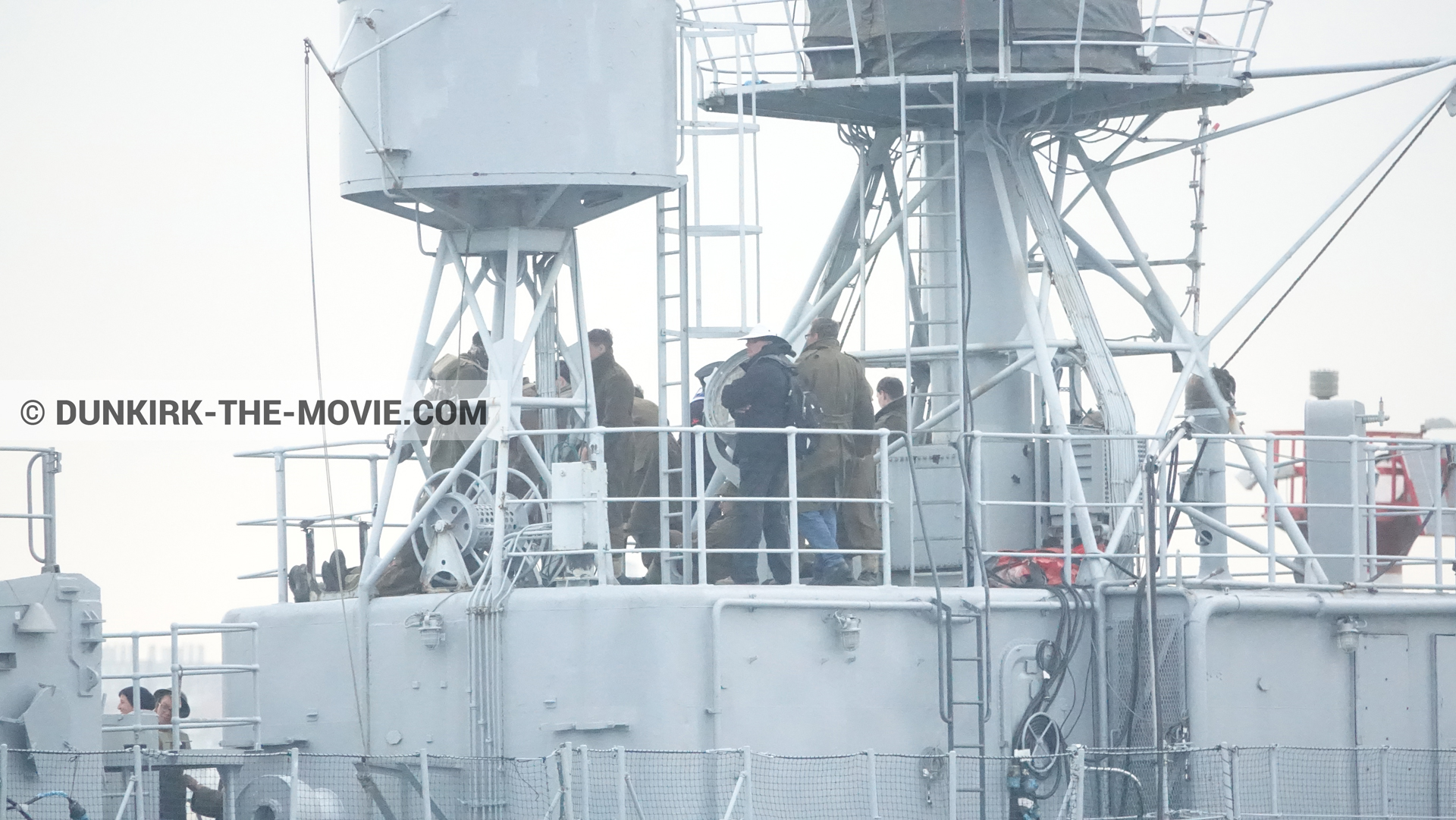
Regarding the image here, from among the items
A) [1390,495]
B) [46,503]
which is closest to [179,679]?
[46,503]

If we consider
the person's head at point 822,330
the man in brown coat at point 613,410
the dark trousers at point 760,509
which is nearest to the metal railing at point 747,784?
the dark trousers at point 760,509

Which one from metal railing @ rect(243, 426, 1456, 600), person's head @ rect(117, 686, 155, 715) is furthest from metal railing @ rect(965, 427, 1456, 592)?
person's head @ rect(117, 686, 155, 715)

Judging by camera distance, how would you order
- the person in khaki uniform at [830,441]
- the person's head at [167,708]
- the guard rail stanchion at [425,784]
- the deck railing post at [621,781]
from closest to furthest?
the deck railing post at [621,781]
the guard rail stanchion at [425,784]
the person in khaki uniform at [830,441]
the person's head at [167,708]

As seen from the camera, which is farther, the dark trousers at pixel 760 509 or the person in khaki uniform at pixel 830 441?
the person in khaki uniform at pixel 830 441

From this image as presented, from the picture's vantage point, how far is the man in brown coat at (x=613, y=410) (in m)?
19.1

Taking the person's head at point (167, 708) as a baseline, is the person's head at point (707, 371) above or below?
above

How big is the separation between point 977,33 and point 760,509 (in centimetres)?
516

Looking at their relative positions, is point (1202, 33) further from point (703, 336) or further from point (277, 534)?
point (277, 534)

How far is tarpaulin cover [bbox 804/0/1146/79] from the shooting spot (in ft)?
65.8

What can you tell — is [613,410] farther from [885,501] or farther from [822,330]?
[885,501]

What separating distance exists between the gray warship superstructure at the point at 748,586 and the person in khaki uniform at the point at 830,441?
428 mm

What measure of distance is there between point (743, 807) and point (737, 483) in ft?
9.88

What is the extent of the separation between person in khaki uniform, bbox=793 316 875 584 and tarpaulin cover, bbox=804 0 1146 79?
270 cm

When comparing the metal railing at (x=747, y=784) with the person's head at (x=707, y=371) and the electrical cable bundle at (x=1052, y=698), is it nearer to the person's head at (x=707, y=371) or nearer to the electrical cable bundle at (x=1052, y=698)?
the electrical cable bundle at (x=1052, y=698)
